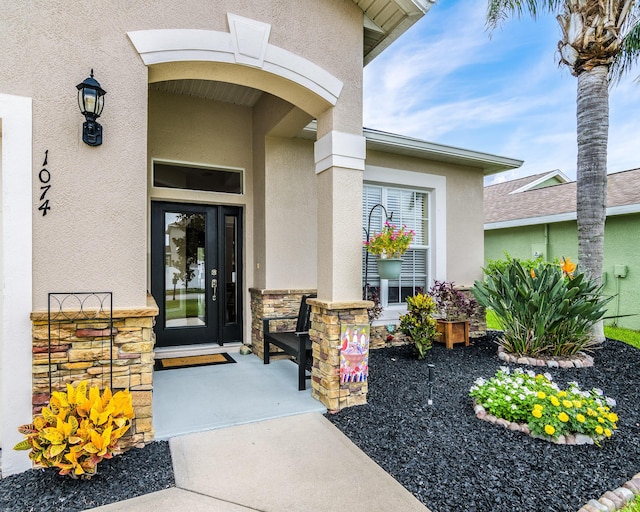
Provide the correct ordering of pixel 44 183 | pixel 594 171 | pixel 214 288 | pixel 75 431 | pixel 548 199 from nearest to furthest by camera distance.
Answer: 1. pixel 75 431
2. pixel 44 183
3. pixel 214 288
4. pixel 594 171
5. pixel 548 199

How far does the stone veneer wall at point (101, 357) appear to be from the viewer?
108 inches

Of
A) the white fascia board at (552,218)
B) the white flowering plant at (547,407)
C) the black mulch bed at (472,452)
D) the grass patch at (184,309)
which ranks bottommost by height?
the black mulch bed at (472,452)

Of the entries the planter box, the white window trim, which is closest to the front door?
the white window trim

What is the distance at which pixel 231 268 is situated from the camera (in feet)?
20.2

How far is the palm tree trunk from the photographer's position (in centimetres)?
641

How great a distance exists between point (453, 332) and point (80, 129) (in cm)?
619

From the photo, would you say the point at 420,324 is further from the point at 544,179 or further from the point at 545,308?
the point at 544,179

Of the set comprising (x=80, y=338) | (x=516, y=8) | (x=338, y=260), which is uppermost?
(x=516, y=8)

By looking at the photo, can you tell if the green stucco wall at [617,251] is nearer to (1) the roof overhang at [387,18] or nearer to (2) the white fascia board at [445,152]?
(2) the white fascia board at [445,152]

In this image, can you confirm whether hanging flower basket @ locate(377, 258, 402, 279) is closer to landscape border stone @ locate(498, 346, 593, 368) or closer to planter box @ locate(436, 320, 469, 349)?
landscape border stone @ locate(498, 346, 593, 368)

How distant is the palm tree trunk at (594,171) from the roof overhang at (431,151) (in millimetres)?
1275

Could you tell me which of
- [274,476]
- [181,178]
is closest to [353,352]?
[274,476]

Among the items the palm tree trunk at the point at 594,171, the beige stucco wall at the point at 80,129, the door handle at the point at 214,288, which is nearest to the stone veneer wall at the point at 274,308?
the door handle at the point at 214,288

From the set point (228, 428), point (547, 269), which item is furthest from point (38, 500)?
point (547, 269)
